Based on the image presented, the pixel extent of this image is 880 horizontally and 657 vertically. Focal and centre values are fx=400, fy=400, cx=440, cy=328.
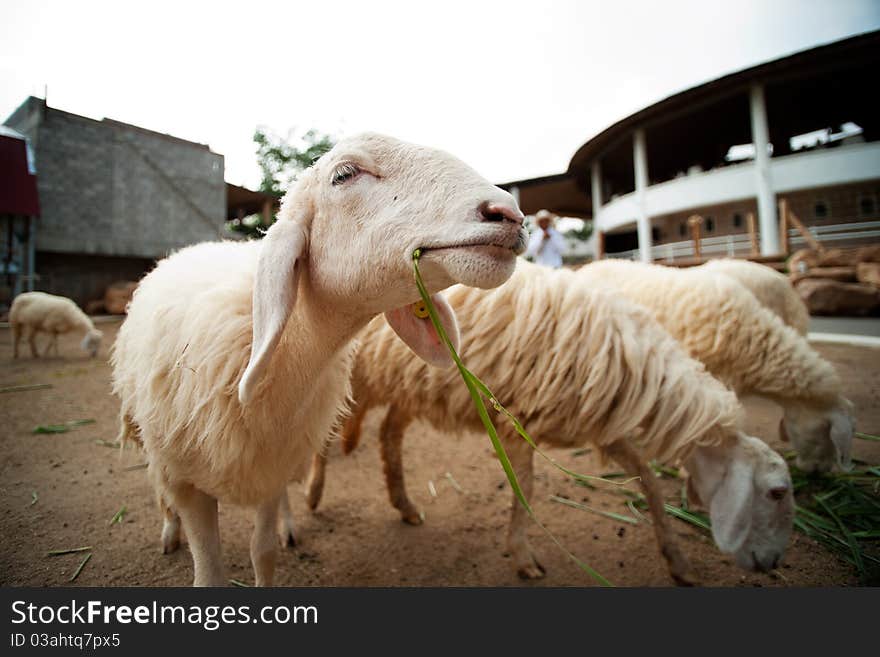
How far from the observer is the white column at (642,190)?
52.8 ft

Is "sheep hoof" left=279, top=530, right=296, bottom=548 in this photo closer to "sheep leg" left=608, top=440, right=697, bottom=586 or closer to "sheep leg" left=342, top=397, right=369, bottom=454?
"sheep leg" left=342, top=397, right=369, bottom=454

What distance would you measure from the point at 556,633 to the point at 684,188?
18.5 m

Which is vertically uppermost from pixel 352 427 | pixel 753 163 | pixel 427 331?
pixel 753 163

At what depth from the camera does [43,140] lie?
192cm

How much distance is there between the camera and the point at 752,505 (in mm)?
1983

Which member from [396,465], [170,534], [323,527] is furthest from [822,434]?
[170,534]

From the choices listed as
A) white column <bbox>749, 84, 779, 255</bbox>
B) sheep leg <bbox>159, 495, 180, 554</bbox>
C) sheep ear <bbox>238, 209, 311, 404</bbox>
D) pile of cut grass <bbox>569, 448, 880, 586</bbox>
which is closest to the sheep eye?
sheep ear <bbox>238, 209, 311, 404</bbox>

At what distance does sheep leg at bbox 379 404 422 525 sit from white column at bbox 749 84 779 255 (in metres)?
9.62

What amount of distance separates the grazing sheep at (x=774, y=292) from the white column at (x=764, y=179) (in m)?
4.84

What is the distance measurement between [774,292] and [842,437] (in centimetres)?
266

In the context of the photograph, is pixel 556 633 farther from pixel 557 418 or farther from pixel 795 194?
pixel 795 194

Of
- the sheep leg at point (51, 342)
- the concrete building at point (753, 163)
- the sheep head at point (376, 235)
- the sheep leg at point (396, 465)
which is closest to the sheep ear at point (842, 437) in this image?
the concrete building at point (753, 163)

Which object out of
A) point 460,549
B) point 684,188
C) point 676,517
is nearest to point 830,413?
point 676,517

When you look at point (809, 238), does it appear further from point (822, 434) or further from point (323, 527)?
point (323, 527)
